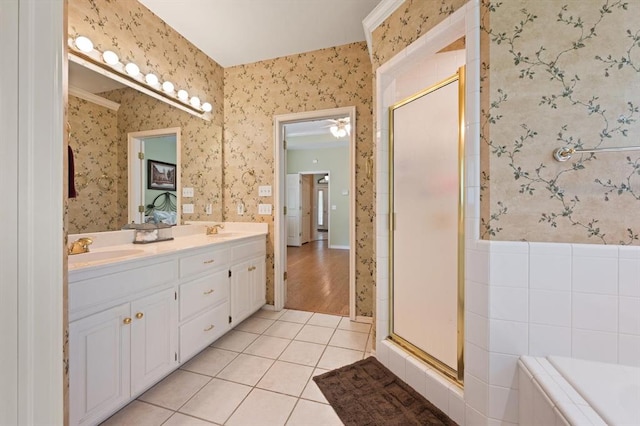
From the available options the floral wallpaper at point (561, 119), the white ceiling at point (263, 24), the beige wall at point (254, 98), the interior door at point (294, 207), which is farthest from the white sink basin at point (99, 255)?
the interior door at point (294, 207)

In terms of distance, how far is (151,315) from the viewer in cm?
146

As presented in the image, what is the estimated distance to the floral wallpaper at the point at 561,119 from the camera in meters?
1.05

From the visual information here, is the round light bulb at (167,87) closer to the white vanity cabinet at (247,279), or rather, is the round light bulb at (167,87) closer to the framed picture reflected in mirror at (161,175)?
the framed picture reflected in mirror at (161,175)

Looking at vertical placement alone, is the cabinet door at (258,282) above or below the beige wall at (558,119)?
below

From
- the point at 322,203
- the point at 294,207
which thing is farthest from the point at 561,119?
the point at 322,203

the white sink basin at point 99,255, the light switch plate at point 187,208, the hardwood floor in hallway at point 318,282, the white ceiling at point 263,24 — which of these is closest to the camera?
the white sink basin at point 99,255

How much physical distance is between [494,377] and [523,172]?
915mm

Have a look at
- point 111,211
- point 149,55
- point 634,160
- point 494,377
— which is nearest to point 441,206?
point 634,160

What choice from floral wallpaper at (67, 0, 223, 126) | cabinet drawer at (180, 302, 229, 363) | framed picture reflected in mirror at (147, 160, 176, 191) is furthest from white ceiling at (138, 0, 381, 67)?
cabinet drawer at (180, 302, 229, 363)

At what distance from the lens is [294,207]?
6883 mm

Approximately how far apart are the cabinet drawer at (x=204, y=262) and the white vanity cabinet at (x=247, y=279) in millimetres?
131

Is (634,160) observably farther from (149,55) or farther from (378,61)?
(149,55)

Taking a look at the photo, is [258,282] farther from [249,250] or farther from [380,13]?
[380,13]

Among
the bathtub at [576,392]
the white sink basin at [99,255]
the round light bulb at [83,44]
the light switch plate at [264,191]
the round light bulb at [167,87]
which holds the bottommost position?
the bathtub at [576,392]
